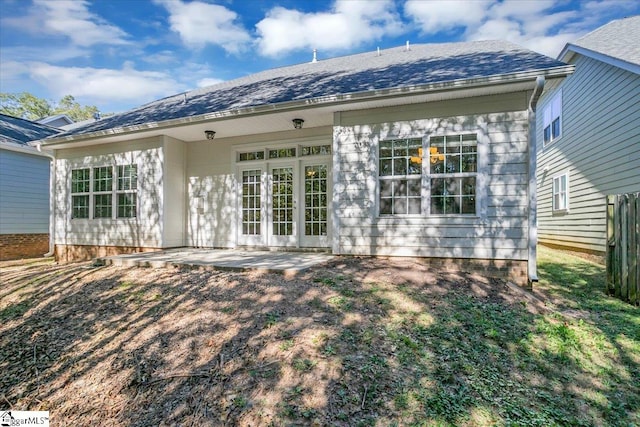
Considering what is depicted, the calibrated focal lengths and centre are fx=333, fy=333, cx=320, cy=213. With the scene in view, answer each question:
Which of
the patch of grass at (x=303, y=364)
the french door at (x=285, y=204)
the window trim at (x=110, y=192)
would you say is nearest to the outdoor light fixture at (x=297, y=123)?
the french door at (x=285, y=204)

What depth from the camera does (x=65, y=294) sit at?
15.8 ft

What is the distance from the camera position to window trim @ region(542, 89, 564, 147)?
418 inches

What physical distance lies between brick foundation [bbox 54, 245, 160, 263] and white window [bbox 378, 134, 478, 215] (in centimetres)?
590

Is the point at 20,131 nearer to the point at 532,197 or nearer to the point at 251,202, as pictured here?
the point at 251,202

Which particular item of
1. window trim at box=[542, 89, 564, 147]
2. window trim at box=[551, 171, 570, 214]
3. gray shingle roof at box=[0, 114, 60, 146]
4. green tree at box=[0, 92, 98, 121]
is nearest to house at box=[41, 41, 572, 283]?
gray shingle roof at box=[0, 114, 60, 146]

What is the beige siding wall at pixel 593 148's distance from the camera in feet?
23.2

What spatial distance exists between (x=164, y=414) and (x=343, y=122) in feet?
16.4

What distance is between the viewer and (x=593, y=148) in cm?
850

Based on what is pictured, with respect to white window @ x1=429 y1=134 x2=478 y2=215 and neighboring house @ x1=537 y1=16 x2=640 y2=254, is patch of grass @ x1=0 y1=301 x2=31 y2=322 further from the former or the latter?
neighboring house @ x1=537 y1=16 x2=640 y2=254

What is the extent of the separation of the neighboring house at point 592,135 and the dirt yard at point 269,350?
4937 mm

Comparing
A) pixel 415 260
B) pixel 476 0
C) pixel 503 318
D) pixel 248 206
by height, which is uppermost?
pixel 476 0

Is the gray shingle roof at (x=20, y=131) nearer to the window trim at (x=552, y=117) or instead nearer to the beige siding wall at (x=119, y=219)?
the beige siding wall at (x=119, y=219)

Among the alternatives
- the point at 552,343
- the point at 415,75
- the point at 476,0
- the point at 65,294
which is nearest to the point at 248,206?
the point at 65,294

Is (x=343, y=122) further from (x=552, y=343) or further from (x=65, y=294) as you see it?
(x=65, y=294)
